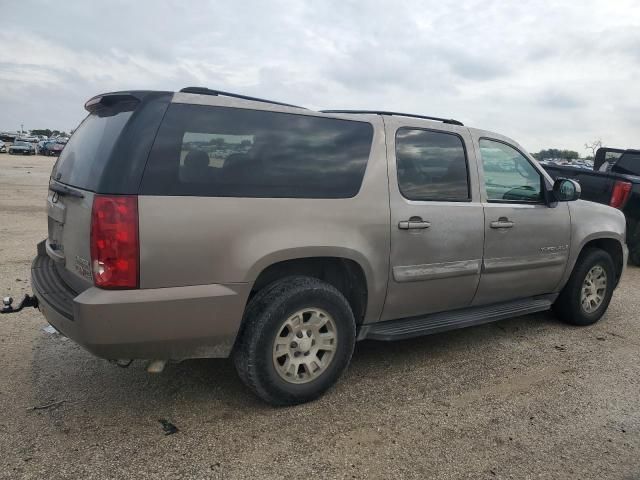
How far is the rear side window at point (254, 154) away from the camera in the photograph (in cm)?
275

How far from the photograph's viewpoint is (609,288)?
17.0ft

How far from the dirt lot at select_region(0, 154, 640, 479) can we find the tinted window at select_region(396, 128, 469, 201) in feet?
4.27

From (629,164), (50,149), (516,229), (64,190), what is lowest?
(50,149)

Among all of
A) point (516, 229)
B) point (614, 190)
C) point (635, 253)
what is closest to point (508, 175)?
point (516, 229)

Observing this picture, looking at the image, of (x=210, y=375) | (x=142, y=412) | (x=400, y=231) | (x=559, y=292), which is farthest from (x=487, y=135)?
(x=142, y=412)

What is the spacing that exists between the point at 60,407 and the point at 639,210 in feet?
26.7

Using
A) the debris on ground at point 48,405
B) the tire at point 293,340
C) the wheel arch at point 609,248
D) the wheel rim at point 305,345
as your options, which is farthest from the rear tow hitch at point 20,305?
the wheel arch at point 609,248

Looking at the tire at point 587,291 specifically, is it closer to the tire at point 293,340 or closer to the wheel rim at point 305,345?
the tire at point 293,340

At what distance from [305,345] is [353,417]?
1.67 feet

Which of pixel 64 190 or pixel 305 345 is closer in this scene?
pixel 64 190

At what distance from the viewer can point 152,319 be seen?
269 cm

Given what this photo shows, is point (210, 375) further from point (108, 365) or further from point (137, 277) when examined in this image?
point (137, 277)

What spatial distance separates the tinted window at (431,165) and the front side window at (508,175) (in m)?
0.27

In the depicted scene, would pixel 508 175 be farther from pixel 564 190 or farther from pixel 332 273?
pixel 332 273
